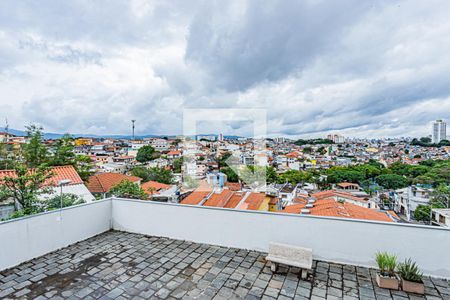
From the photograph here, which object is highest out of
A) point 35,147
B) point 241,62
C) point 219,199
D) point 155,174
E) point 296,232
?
point 241,62

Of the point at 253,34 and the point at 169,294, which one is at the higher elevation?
the point at 253,34

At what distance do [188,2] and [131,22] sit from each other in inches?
47.9

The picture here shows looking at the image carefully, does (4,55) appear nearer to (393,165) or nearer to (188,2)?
(188,2)

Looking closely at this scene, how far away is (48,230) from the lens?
303cm

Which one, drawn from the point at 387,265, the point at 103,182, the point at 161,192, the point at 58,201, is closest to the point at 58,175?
the point at 103,182

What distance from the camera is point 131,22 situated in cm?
414

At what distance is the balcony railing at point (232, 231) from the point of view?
8.00ft

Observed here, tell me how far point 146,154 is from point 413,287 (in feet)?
22.2

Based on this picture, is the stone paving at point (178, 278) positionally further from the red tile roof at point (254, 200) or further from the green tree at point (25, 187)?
the green tree at point (25, 187)

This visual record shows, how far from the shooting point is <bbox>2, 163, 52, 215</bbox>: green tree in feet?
12.8

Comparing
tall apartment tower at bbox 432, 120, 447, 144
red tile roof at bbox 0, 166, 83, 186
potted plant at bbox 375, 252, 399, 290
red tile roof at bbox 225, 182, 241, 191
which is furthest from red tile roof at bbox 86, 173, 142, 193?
tall apartment tower at bbox 432, 120, 447, 144

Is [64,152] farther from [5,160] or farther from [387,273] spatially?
[387,273]

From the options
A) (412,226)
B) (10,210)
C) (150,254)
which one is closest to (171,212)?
(150,254)

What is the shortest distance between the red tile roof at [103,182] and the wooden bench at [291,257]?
435 cm
